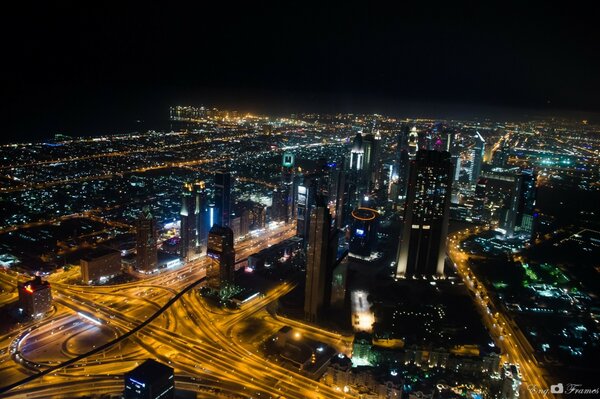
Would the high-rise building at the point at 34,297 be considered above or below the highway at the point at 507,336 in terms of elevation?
above

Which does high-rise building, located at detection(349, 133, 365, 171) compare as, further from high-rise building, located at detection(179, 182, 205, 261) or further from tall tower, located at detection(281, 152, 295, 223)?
high-rise building, located at detection(179, 182, 205, 261)

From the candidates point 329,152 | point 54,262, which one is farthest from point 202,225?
point 329,152

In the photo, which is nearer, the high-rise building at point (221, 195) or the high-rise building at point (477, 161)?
the high-rise building at point (221, 195)

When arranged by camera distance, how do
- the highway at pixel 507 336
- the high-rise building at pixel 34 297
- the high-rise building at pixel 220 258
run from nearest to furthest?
the highway at pixel 507 336 → the high-rise building at pixel 34 297 → the high-rise building at pixel 220 258

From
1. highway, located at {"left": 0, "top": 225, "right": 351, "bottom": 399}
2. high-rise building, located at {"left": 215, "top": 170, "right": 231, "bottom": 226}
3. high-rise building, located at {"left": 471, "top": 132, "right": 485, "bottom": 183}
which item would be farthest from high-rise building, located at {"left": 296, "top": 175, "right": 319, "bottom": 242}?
high-rise building, located at {"left": 471, "top": 132, "right": 485, "bottom": 183}

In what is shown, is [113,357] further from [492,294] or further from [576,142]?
[576,142]

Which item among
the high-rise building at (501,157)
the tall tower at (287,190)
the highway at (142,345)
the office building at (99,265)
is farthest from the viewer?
the high-rise building at (501,157)

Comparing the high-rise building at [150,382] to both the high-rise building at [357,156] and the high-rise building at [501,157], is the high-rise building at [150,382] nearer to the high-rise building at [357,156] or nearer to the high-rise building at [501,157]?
the high-rise building at [357,156]

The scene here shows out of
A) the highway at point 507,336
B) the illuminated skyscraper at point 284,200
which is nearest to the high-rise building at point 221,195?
the illuminated skyscraper at point 284,200
